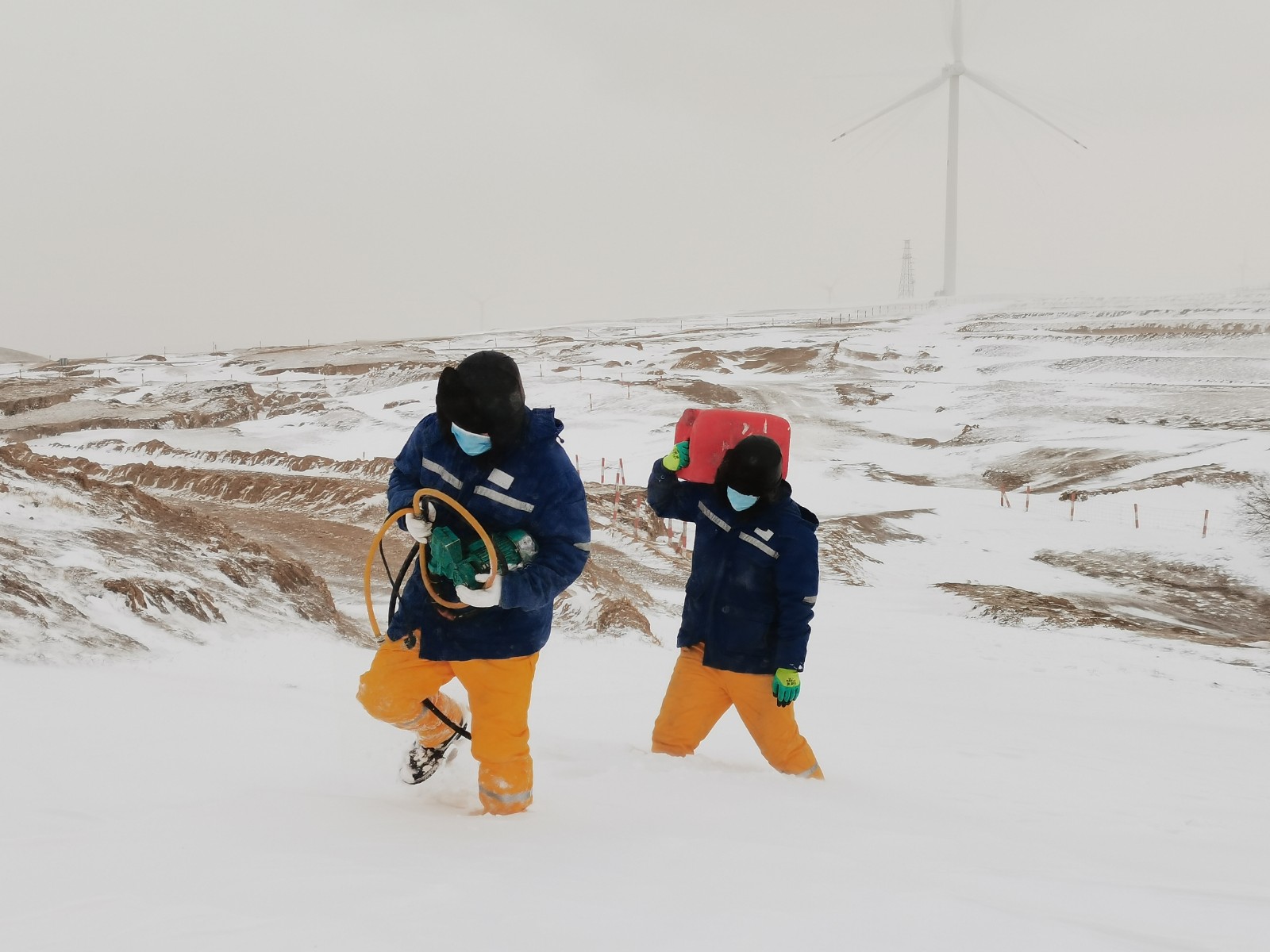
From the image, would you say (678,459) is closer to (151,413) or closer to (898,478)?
(898,478)

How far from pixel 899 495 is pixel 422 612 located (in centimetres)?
1949

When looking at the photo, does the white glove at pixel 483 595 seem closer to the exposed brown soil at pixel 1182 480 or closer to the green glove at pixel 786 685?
Answer: the green glove at pixel 786 685

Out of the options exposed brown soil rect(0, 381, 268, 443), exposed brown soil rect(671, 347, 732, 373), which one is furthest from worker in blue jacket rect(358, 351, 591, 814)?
exposed brown soil rect(671, 347, 732, 373)

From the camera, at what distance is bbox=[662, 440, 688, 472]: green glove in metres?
4.37

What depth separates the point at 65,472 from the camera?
29.0 ft

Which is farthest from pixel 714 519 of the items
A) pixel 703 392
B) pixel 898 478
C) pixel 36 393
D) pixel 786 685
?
pixel 36 393

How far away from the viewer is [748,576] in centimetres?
434

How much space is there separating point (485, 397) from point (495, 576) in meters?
0.63

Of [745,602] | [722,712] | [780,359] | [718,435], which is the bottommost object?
[722,712]

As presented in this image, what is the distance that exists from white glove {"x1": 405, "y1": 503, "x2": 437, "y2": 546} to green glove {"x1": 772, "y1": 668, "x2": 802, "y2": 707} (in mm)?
1852

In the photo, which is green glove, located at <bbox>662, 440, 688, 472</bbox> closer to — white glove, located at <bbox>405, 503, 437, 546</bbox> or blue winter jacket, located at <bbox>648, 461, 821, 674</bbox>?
blue winter jacket, located at <bbox>648, 461, 821, 674</bbox>

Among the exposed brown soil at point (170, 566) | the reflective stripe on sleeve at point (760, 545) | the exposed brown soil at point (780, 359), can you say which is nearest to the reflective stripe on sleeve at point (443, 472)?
the reflective stripe on sleeve at point (760, 545)

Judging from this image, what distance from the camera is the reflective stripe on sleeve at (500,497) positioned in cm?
326

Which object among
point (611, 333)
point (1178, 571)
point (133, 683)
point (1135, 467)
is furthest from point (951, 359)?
point (133, 683)
